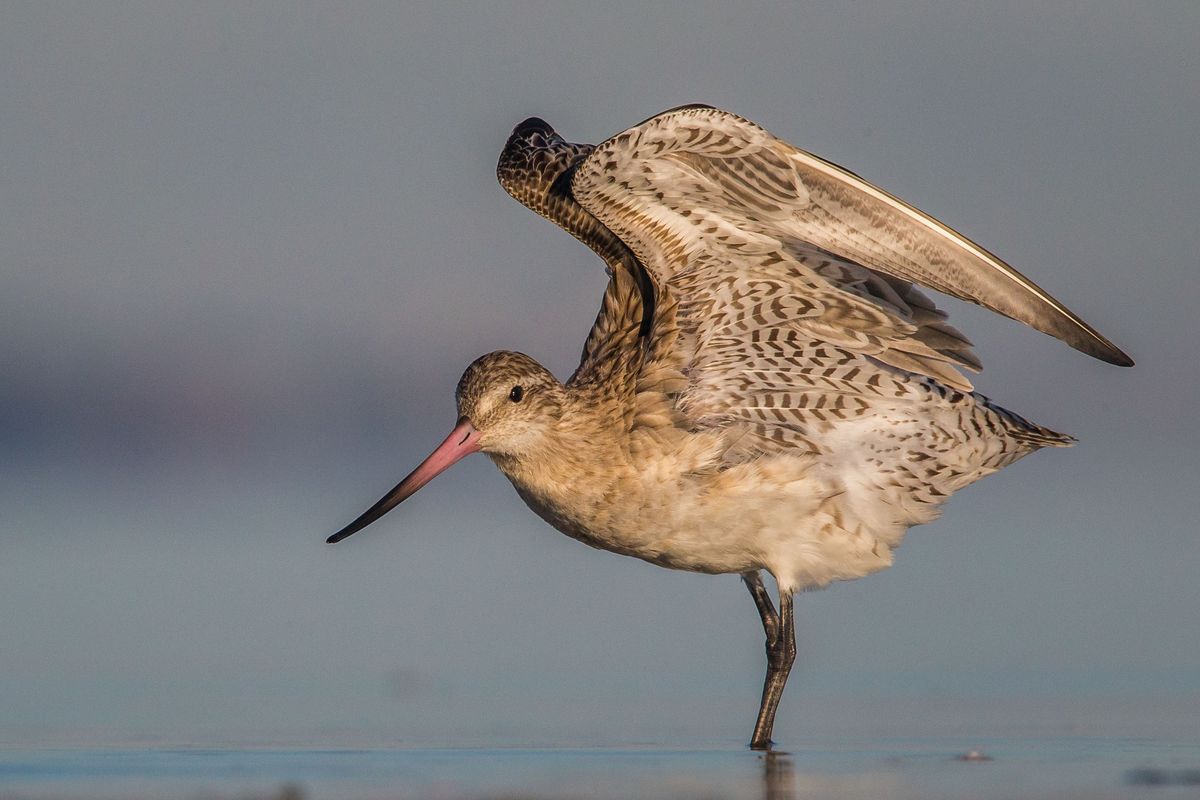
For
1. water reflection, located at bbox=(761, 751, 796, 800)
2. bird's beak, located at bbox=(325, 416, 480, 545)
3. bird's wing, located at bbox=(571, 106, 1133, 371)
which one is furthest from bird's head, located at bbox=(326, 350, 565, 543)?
water reflection, located at bbox=(761, 751, 796, 800)

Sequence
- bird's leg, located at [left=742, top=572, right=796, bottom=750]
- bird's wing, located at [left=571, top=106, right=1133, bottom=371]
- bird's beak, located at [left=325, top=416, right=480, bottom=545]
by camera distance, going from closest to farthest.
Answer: bird's wing, located at [left=571, top=106, right=1133, bottom=371]
bird's leg, located at [left=742, top=572, right=796, bottom=750]
bird's beak, located at [left=325, top=416, right=480, bottom=545]

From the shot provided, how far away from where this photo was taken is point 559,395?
833 centimetres

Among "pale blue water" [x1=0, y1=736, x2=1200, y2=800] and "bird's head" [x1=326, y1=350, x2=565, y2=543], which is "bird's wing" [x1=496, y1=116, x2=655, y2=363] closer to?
"bird's head" [x1=326, y1=350, x2=565, y2=543]

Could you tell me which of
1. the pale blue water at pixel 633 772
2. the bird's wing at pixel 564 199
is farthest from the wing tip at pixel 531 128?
the pale blue water at pixel 633 772

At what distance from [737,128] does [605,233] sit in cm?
190

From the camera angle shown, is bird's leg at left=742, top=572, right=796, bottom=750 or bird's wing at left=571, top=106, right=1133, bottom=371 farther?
bird's leg at left=742, top=572, right=796, bottom=750

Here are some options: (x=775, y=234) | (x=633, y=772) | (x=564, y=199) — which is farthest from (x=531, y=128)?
(x=633, y=772)

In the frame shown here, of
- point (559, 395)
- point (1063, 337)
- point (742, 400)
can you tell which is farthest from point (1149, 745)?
point (559, 395)

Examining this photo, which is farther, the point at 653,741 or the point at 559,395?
the point at 559,395

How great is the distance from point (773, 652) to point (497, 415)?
151cm

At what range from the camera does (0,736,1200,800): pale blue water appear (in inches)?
230

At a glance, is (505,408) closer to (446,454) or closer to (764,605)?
(446,454)

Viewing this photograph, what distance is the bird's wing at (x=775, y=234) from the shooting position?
23.9ft

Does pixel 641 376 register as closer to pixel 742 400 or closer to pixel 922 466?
pixel 742 400
